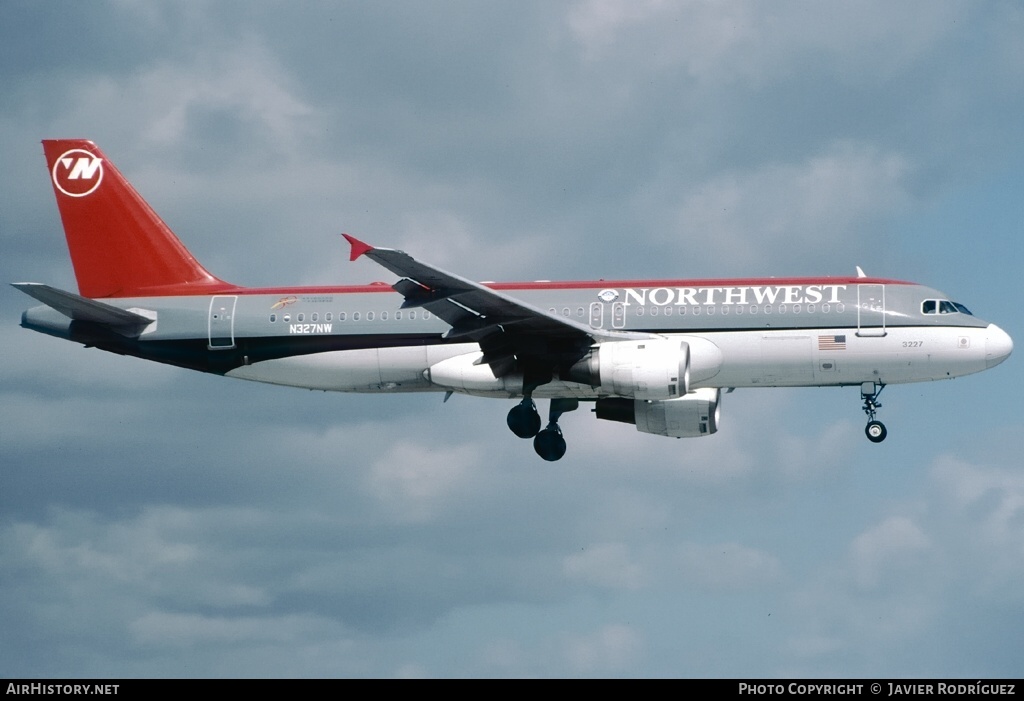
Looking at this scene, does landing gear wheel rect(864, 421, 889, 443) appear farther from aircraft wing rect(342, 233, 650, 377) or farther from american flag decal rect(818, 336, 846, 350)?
aircraft wing rect(342, 233, 650, 377)

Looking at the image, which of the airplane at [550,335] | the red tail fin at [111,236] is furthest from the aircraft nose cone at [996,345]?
the red tail fin at [111,236]

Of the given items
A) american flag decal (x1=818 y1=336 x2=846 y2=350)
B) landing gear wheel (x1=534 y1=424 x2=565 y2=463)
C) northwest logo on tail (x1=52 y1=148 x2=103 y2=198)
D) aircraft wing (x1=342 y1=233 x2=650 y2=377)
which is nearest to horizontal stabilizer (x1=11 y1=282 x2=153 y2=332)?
northwest logo on tail (x1=52 y1=148 x2=103 y2=198)

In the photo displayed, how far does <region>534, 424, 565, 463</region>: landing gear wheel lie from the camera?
183 ft

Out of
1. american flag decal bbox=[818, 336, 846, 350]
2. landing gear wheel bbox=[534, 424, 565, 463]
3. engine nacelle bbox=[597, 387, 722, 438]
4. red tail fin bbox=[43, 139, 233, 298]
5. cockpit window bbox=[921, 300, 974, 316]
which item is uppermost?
red tail fin bbox=[43, 139, 233, 298]

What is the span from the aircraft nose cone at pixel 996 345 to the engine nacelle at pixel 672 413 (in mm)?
9107

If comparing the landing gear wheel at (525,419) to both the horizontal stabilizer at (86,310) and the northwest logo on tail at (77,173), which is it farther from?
the northwest logo on tail at (77,173)

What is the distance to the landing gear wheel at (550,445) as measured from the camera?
5584cm

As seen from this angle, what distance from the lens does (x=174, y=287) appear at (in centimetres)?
5838

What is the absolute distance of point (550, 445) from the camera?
2197 inches

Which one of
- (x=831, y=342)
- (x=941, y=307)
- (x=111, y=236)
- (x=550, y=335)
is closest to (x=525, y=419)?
(x=550, y=335)

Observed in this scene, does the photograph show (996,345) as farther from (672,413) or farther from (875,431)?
(672,413)

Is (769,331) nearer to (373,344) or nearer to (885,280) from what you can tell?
(885,280)

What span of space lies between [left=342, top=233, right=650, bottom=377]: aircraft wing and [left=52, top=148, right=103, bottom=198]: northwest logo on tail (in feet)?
53.2
